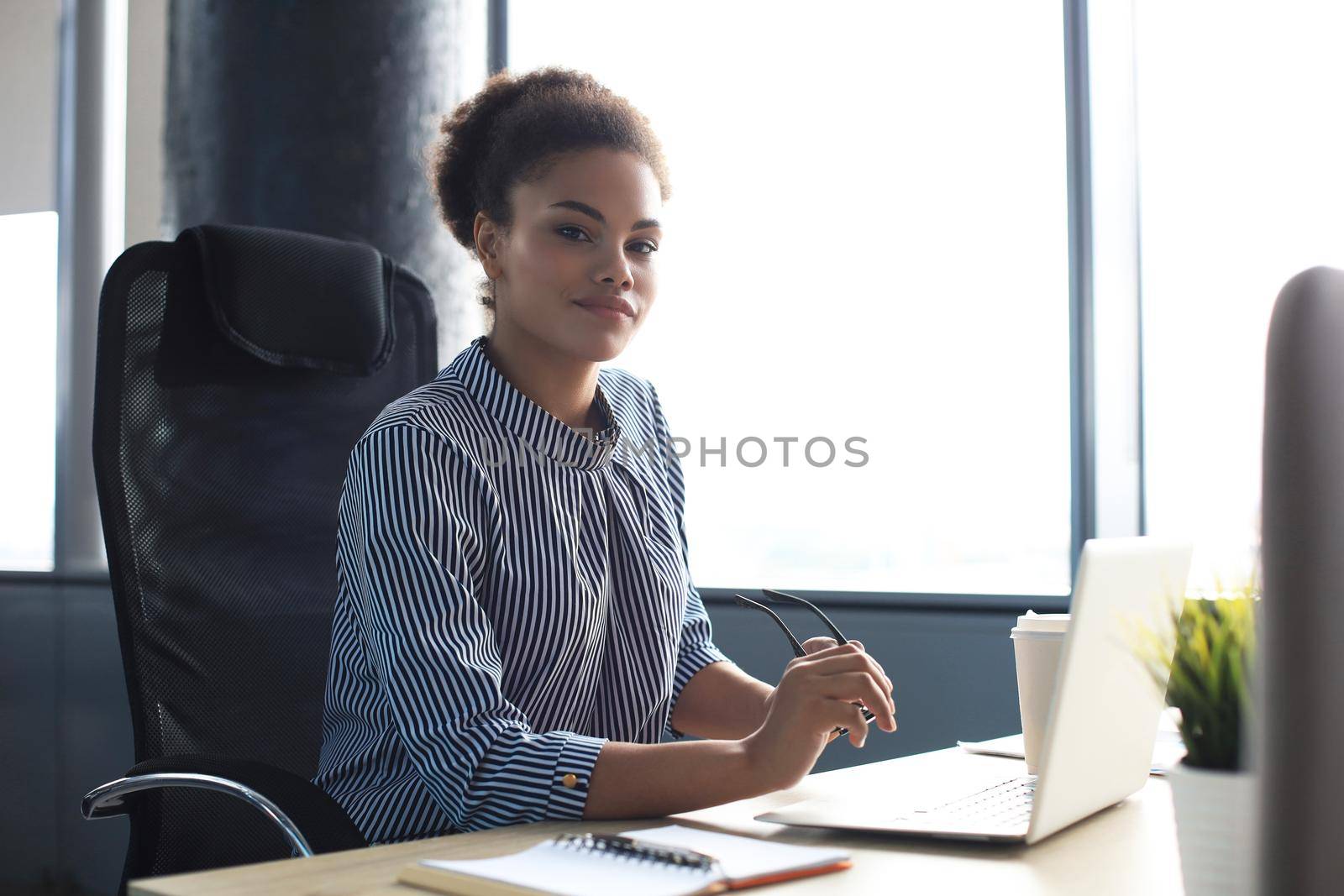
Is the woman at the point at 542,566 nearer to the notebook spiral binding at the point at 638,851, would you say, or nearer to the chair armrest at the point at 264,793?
the chair armrest at the point at 264,793

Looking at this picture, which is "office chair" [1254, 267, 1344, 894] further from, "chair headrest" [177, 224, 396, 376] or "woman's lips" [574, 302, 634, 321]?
"chair headrest" [177, 224, 396, 376]

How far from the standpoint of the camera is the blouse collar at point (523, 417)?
1.41 meters

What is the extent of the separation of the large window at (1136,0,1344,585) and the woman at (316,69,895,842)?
42.1 inches

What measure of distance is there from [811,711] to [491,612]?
0.41 meters

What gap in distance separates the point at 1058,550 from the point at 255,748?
148 centimetres

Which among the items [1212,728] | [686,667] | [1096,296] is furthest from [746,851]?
[1096,296]

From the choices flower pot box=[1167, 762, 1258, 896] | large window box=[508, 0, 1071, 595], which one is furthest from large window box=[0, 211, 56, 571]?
flower pot box=[1167, 762, 1258, 896]

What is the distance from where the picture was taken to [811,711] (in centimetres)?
104

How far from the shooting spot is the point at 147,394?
4.89ft

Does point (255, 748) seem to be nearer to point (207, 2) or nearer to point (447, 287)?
point (447, 287)

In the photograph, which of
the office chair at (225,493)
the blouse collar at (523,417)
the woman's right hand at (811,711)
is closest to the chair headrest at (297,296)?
the office chair at (225,493)

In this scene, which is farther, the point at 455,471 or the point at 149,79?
the point at 149,79

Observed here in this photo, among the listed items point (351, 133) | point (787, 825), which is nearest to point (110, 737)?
point (351, 133)

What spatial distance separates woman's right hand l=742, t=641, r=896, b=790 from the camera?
104cm
